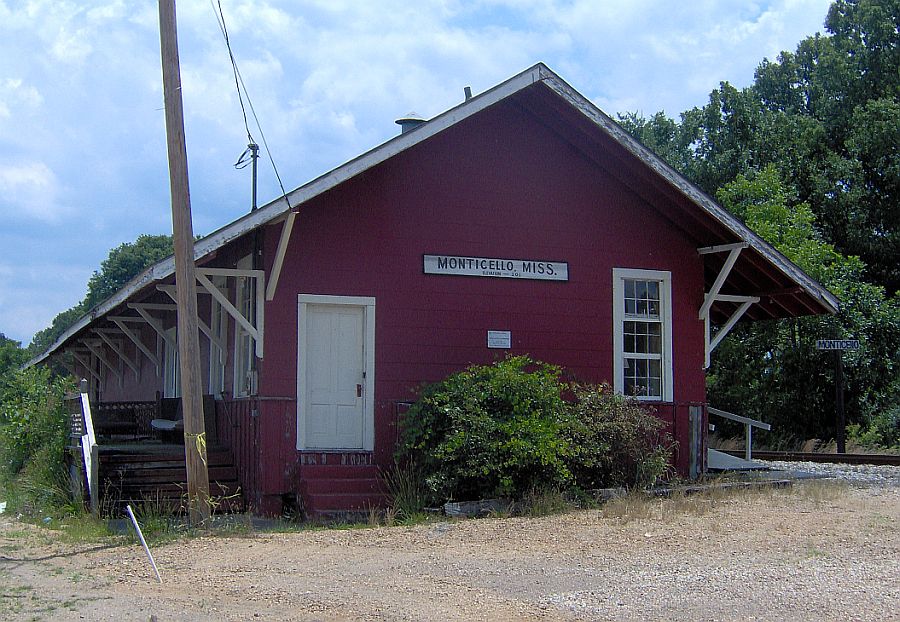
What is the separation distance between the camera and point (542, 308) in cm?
1407

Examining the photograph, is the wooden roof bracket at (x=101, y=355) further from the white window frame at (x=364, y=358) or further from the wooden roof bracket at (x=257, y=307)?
the white window frame at (x=364, y=358)

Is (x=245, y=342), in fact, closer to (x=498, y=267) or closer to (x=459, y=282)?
(x=459, y=282)

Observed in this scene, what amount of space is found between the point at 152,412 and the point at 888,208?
23.1m

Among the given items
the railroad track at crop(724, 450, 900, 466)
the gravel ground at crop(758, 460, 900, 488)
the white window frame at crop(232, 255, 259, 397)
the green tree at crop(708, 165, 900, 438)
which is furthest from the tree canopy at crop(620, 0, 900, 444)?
the white window frame at crop(232, 255, 259, 397)

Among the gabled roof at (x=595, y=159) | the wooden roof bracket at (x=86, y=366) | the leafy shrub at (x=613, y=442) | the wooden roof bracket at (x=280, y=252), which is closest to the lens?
the gabled roof at (x=595, y=159)

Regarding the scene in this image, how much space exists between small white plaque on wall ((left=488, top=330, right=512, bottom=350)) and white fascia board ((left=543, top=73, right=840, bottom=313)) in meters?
2.95

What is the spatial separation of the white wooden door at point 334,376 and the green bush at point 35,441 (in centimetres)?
334

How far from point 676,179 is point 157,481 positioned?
25.7 ft

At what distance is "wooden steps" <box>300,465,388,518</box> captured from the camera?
1200 cm

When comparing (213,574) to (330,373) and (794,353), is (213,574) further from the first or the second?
(794,353)

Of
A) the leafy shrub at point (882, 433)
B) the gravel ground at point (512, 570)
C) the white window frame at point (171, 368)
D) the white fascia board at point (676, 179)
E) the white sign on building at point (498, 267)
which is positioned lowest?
the gravel ground at point (512, 570)

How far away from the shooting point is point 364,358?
13086mm

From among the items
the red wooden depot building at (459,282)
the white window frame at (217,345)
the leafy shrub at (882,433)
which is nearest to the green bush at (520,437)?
the red wooden depot building at (459,282)

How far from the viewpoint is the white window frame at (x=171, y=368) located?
1938cm
